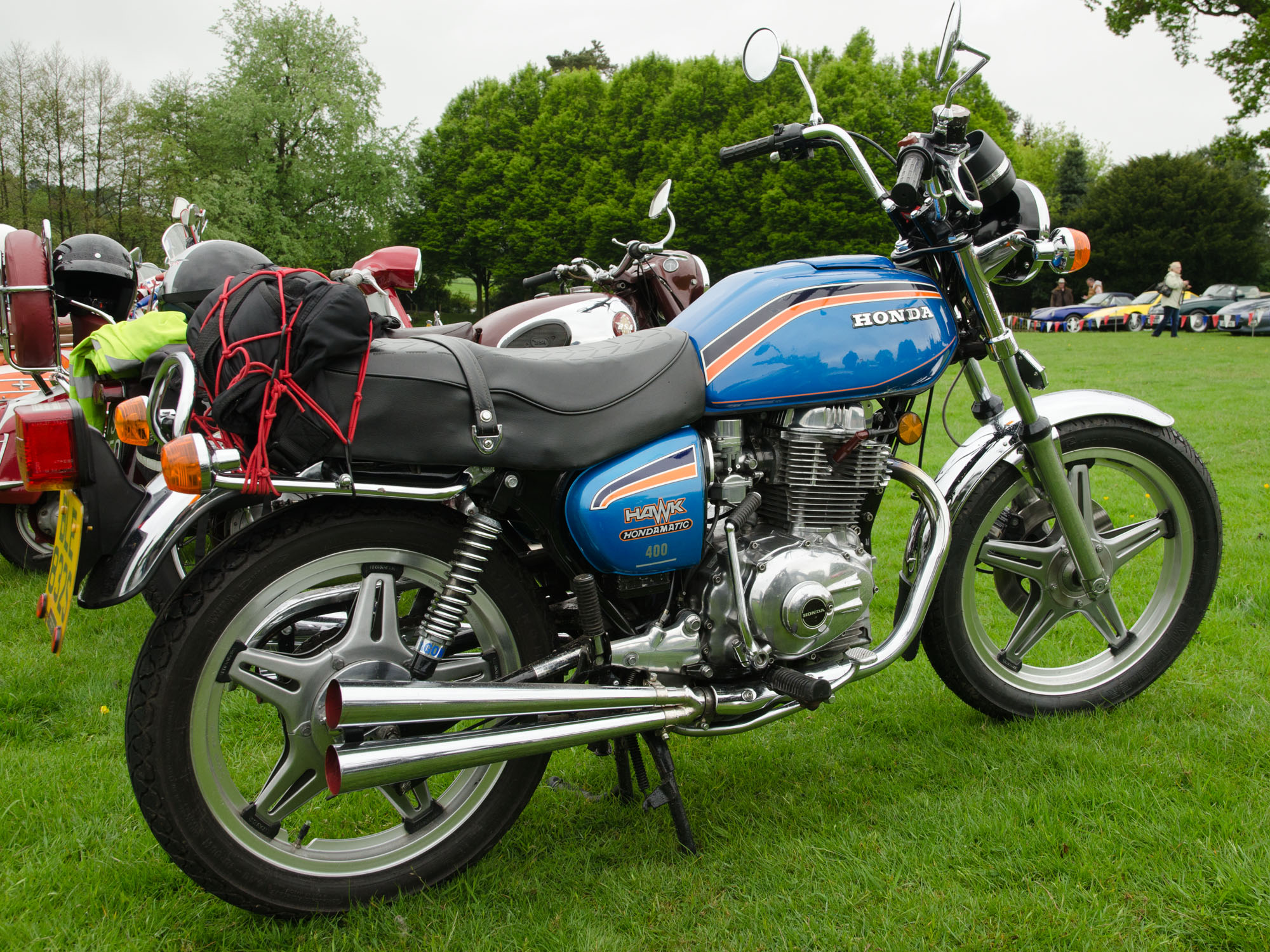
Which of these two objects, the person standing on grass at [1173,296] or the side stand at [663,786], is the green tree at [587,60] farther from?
the side stand at [663,786]

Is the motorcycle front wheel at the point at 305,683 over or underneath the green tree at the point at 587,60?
underneath

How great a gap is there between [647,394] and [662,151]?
131 feet

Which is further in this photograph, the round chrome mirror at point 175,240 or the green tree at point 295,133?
the green tree at point 295,133

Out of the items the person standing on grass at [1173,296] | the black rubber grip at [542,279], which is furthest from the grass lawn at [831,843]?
the person standing on grass at [1173,296]

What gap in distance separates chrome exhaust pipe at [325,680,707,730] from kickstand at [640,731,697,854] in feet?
0.42

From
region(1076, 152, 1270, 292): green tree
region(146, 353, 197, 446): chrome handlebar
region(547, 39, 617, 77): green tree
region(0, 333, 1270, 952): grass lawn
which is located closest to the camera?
region(146, 353, 197, 446): chrome handlebar

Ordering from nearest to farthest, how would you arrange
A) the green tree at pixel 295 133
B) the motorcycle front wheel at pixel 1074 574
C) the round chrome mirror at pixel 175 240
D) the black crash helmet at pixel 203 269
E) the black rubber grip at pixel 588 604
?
1. the black rubber grip at pixel 588 604
2. the motorcycle front wheel at pixel 1074 574
3. the black crash helmet at pixel 203 269
4. the round chrome mirror at pixel 175 240
5. the green tree at pixel 295 133

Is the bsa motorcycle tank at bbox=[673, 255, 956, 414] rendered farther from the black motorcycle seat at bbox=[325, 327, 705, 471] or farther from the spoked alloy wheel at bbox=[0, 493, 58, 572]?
the spoked alloy wheel at bbox=[0, 493, 58, 572]

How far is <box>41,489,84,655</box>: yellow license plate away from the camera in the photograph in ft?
7.28

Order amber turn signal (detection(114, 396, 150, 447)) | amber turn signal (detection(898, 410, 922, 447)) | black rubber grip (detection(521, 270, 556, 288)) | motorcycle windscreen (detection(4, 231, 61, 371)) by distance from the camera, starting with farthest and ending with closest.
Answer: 1. black rubber grip (detection(521, 270, 556, 288))
2. motorcycle windscreen (detection(4, 231, 61, 371))
3. amber turn signal (detection(114, 396, 150, 447))
4. amber turn signal (detection(898, 410, 922, 447))

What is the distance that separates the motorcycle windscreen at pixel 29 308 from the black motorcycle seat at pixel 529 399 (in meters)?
2.38

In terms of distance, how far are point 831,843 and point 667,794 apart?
0.46 meters

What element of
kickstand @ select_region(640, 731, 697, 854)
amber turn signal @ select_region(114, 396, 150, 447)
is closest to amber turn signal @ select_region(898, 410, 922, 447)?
kickstand @ select_region(640, 731, 697, 854)

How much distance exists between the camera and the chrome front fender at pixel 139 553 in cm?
238
